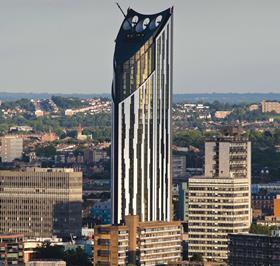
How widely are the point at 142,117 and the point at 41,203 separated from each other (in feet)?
27.3

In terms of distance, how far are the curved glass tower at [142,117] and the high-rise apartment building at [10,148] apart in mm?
54006

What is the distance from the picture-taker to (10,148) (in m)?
168

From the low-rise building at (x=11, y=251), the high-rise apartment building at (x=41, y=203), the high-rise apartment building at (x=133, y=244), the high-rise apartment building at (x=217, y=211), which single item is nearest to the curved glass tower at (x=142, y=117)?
the high-rise apartment building at (x=217, y=211)

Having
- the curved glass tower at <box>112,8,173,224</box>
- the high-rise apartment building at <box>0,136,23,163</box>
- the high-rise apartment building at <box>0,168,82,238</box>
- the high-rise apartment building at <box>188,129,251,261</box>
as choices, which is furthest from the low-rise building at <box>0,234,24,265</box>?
Answer: the high-rise apartment building at <box>0,136,23,163</box>

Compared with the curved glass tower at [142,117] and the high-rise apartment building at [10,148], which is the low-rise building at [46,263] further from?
the high-rise apartment building at [10,148]

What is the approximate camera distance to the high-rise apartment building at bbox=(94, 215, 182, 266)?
8875 centimetres

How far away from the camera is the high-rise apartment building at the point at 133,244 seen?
8875 centimetres

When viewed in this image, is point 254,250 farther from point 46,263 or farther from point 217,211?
point 217,211

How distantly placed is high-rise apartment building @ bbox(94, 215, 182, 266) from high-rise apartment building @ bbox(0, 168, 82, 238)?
1621 cm

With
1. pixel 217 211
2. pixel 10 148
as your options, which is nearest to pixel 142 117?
pixel 217 211

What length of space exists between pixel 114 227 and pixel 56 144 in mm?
92737

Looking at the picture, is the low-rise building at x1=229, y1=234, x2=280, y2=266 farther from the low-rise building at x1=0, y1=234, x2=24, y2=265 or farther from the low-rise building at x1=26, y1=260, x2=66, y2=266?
the low-rise building at x1=0, y1=234, x2=24, y2=265

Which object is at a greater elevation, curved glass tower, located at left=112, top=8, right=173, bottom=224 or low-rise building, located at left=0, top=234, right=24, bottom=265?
curved glass tower, located at left=112, top=8, right=173, bottom=224

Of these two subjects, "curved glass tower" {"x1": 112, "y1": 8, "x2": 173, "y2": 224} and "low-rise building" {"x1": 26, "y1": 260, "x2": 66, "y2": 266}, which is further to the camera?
"curved glass tower" {"x1": 112, "y1": 8, "x2": 173, "y2": 224}
